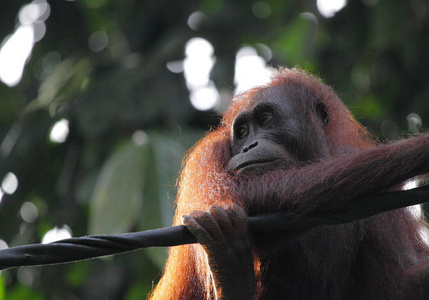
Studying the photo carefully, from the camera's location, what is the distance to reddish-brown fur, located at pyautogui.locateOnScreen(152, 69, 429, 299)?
349cm

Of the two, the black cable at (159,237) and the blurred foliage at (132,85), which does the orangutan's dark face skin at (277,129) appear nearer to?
the black cable at (159,237)

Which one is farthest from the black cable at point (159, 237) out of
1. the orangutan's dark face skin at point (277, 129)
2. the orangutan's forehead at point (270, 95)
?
the orangutan's forehead at point (270, 95)

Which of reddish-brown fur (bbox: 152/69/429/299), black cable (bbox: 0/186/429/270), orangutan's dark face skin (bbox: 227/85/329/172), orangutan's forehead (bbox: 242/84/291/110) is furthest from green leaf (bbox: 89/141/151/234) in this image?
black cable (bbox: 0/186/429/270)

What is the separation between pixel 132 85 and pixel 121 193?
2.71m


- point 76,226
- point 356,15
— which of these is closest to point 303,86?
point 76,226

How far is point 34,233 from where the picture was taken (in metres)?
8.91

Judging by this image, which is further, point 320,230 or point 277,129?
point 277,129

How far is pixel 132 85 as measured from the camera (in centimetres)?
824

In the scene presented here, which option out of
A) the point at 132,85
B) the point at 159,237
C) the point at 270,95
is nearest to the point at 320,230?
the point at 270,95

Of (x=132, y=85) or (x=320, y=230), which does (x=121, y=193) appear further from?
(x=132, y=85)

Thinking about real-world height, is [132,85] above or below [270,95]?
below

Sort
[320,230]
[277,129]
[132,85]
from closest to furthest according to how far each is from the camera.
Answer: [320,230] < [277,129] < [132,85]

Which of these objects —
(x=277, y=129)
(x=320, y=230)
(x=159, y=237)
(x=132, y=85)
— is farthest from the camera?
(x=132, y=85)

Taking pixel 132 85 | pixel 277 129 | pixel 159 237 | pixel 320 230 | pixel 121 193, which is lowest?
pixel 132 85
